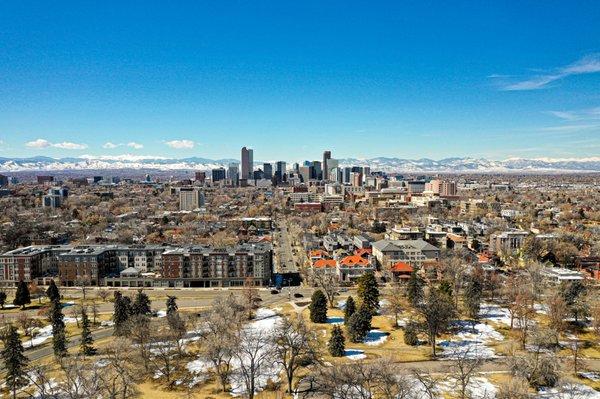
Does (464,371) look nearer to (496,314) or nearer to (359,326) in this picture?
(359,326)

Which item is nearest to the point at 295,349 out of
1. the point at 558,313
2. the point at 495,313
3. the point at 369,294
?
the point at 369,294

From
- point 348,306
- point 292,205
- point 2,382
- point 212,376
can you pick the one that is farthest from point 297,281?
point 292,205

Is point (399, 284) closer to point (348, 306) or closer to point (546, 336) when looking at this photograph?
point (348, 306)

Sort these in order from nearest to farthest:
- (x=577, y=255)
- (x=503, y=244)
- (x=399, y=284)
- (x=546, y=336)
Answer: (x=546, y=336) < (x=399, y=284) < (x=577, y=255) < (x=503, y=244)

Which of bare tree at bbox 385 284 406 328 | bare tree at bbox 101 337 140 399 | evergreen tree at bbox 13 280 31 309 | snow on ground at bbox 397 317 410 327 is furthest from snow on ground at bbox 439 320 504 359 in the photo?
evergreen tree at bbox 13 280 31 309

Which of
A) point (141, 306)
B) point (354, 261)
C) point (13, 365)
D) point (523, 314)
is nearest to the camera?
point (13, 365)

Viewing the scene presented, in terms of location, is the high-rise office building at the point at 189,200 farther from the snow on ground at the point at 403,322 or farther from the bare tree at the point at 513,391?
the bare tree at the point at 513,391
